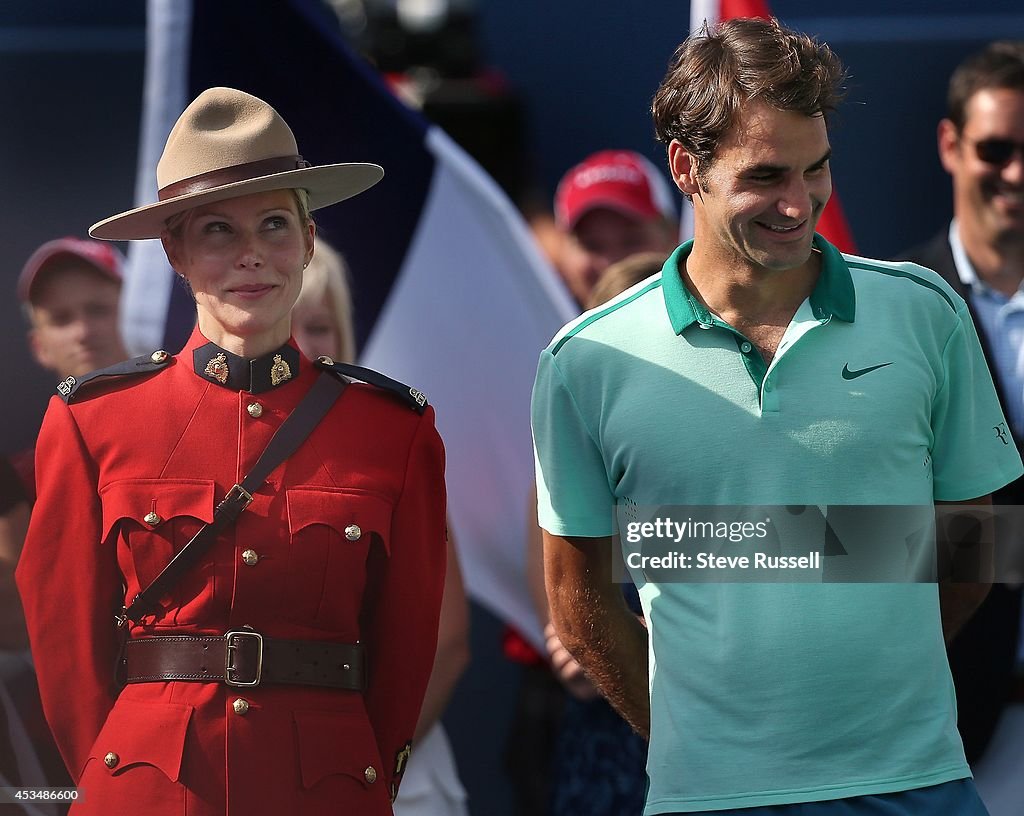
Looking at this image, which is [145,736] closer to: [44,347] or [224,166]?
[224,166]

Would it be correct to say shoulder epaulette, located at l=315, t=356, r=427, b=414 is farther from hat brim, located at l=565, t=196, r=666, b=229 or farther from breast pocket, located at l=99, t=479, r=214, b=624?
hat brim, located at l=565, t=196, r=666, b=229

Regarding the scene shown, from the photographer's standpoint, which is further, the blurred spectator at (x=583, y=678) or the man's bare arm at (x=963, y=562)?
the blurred spectator at (x=583, y=678)

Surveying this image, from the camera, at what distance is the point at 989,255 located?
373 cm

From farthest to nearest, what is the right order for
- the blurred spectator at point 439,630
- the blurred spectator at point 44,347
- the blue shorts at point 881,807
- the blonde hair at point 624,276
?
the blonde hair at point 624,276 → the blurred spectator at point 439,630 → the blurred spectator at point 44,347 → the blue shorts at point 881,807

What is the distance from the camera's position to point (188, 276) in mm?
2828

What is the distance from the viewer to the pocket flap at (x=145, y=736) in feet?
8.85

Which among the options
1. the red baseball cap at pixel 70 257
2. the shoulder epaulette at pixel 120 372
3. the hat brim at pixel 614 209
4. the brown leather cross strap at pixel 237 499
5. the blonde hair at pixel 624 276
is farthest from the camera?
the hat brim at pixel 614 209

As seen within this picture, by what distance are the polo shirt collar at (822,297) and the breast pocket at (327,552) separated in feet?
2.07

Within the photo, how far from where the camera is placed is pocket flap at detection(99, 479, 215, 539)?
2.74 metres

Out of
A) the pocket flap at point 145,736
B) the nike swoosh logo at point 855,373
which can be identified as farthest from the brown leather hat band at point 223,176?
the nike swoosh logo at point 855,373

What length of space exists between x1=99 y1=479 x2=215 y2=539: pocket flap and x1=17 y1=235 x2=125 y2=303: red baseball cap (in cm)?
88

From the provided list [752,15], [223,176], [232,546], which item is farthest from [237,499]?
[752,15]

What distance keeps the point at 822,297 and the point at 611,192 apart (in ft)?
7.24

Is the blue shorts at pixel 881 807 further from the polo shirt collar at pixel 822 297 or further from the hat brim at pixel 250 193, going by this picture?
the hat brim at pixel 250 193
